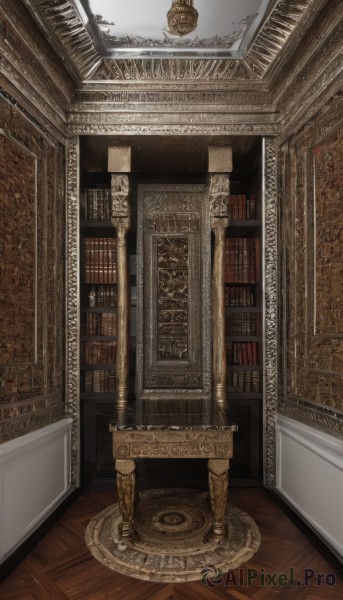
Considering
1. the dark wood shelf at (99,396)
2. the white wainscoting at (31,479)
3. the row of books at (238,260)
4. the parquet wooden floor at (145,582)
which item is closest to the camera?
the parquet wooden floor at (145,582)

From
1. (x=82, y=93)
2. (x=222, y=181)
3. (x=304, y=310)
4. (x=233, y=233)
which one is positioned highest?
(x=82, y=93)

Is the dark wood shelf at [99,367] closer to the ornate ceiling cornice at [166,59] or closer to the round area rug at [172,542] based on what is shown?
the round area rug at [172,542]

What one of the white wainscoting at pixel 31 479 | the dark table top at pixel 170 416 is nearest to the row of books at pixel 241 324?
the dark table top at pixel 170 416

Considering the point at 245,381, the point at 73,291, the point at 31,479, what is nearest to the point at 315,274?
the point at 245,381

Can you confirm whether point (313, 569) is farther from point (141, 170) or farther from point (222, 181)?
point (141, 170)

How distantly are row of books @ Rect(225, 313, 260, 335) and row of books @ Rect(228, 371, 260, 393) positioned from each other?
0.35 meters

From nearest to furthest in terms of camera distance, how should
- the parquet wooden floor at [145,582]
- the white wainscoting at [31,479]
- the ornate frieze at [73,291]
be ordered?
the parquet wooden floor at [145,582] < the white wainscoting at [31,479] < the ornate frieze at [73,291]

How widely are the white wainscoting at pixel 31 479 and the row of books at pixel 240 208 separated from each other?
2198mm

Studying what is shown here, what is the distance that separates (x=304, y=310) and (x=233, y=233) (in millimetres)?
1094

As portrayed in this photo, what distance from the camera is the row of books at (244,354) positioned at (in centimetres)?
329

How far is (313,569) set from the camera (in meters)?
2.17

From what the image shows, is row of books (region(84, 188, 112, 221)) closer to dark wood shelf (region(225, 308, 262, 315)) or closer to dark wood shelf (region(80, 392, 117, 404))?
dark wood shelf (region(225, 308, 262, 315))

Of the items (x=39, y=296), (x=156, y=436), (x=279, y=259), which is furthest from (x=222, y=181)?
(x=156, y=436)

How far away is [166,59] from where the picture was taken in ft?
9.25
